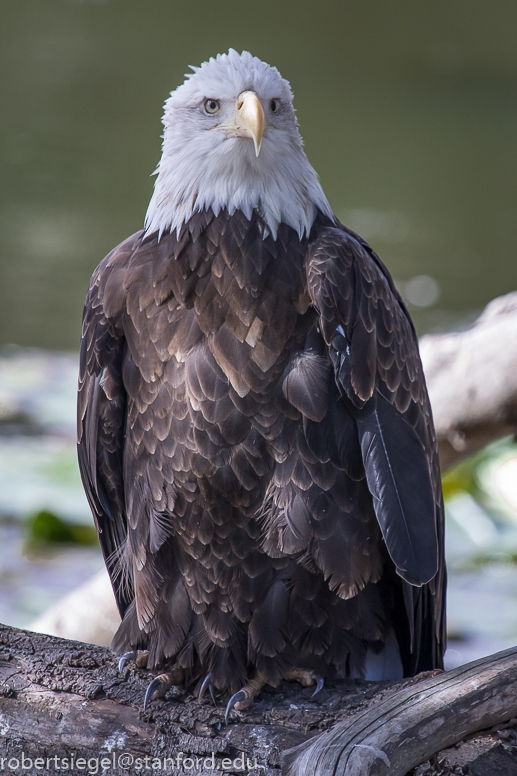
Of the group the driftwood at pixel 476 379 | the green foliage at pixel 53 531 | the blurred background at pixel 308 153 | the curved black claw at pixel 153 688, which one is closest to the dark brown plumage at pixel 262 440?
the curved black claw at pixel 153 688

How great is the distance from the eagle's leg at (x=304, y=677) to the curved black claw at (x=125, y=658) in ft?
1.49

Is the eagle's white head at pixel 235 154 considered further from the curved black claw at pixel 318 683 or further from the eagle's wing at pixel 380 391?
the curved black claw at pixel 318 683

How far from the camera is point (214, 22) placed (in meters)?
13.5

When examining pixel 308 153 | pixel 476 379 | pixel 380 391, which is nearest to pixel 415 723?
pixel 380 391

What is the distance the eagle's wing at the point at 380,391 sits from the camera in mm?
2480

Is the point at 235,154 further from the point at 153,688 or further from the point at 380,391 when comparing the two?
the point at 153,688

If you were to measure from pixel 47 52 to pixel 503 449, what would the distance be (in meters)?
10.5

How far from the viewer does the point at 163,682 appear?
2643 millimetres

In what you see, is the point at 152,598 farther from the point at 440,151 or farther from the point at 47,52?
the point at 47,52

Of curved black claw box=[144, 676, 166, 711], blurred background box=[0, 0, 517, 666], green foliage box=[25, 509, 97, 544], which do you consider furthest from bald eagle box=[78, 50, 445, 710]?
green foliage box=[25, 509, 97, 544]

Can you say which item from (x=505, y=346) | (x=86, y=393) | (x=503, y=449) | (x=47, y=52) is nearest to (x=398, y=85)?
(x=47, y=52)

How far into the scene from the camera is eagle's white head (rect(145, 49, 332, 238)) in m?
2.61

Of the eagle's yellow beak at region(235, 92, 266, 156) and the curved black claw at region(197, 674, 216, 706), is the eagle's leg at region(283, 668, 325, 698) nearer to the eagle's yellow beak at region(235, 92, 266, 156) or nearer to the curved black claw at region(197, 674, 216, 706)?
the curved black claw at region(197, 674, 216, 706)

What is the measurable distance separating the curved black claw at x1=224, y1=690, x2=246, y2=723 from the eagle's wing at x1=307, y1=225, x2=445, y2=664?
1.73 ft
